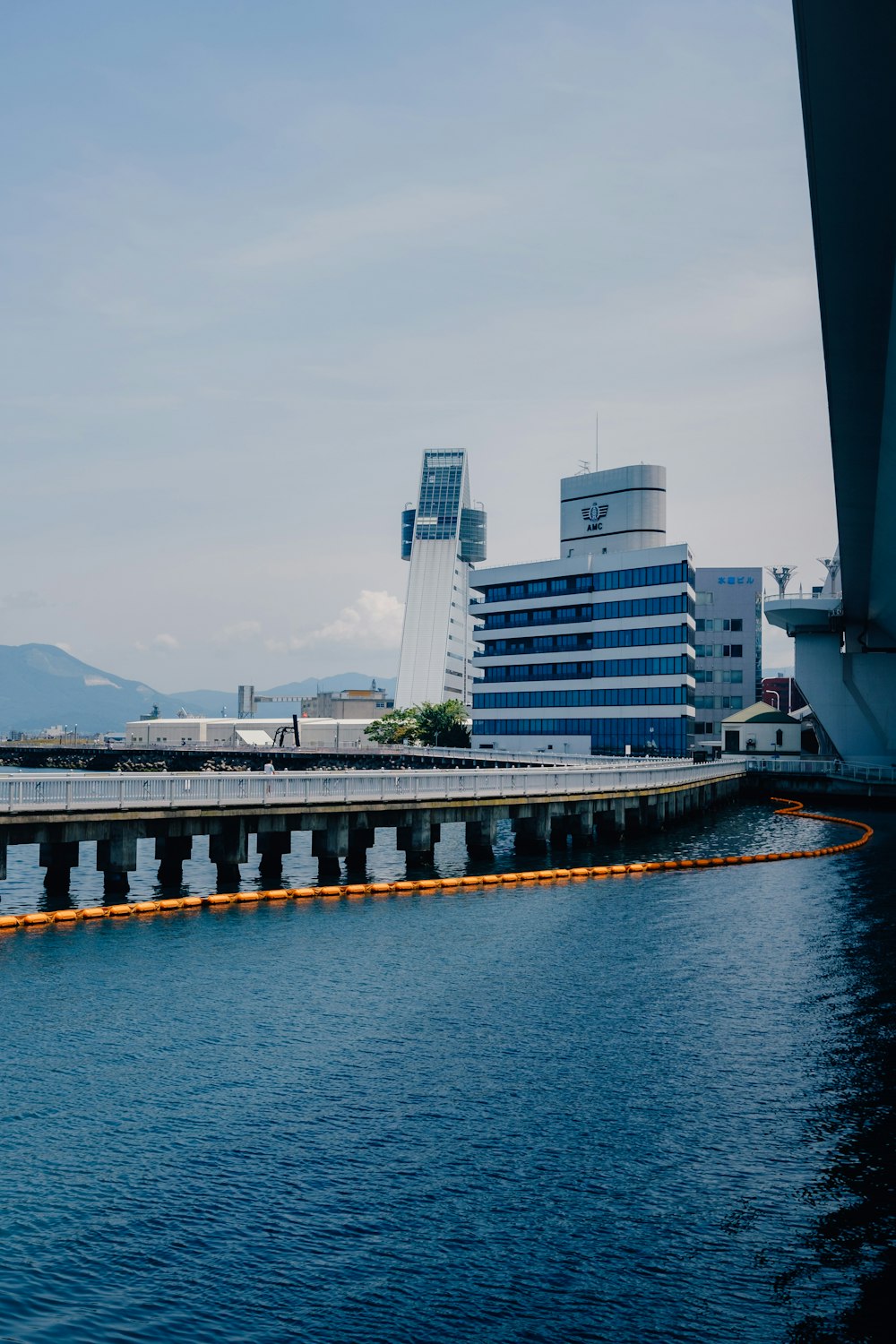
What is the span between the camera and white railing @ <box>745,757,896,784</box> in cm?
9594

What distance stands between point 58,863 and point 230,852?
6.45 metres

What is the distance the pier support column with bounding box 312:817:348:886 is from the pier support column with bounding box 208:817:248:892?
3847mm

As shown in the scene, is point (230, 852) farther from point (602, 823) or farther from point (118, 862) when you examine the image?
point (602, 823)

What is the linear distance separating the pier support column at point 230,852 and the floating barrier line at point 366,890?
28.4 inches

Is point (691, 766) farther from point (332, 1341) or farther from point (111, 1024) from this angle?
point (332, 1341)

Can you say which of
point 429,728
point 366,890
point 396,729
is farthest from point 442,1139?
point 396,729

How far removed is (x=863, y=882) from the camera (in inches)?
2028

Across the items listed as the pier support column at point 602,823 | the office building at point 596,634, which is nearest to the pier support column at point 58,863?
the pier support column at point 602,823

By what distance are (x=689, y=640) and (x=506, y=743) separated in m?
29.4

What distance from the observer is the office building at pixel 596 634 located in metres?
124

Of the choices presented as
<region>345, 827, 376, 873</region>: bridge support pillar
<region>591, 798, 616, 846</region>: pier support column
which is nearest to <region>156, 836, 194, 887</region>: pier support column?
<region>345, 827, 376, 873</region>: bridge support pillar

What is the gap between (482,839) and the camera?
55219mm

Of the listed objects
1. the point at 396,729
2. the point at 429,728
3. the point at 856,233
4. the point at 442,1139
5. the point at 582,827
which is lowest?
the point at 442,1139

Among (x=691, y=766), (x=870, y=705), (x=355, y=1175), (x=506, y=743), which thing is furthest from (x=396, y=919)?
(x=506, y=743)
